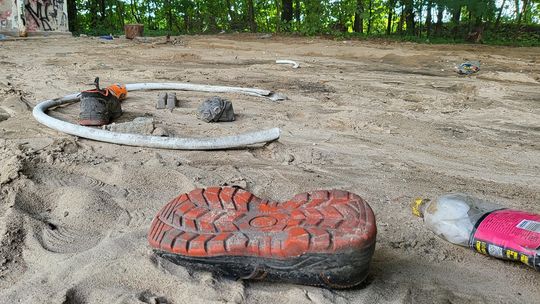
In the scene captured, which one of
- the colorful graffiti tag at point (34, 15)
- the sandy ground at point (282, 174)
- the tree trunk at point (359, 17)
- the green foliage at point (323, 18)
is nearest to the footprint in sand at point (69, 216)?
the sandy ground at point (282, 174)

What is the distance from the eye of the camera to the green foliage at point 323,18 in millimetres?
11008

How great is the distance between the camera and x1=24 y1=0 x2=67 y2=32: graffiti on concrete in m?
12.4

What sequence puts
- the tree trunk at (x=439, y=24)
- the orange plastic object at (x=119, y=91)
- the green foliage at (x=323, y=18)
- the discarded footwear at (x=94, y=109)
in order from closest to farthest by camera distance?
the discarded footwear at (x=94, y=109)
the orange plastic object at (x=119, y=91)
the green foliage at (x=323, y=18)
the tree trunk at (x=439, y=24)

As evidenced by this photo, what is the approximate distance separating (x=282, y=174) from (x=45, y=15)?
12872 mm

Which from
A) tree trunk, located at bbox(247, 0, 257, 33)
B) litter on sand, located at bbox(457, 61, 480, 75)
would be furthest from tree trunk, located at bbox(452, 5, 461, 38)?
tree trunk, located at bbox(247, 0, 257, 33)

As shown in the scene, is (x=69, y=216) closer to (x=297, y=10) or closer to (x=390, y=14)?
(x=390, y=14)

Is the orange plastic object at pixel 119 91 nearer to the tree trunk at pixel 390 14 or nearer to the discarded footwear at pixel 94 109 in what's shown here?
the discarded footwear at pixel 94 109

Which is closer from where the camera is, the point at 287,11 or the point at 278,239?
the point at 278,239

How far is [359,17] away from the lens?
1377cm

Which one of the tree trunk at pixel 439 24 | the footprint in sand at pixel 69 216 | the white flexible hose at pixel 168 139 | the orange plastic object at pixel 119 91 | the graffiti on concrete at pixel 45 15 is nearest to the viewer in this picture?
the footprint in sand at pixel 69 216

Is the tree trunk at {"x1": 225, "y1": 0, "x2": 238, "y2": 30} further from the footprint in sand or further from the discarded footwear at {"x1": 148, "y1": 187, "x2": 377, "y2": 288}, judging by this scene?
the discarded footwear at {"x1": 148, "y1": 187, "x2": 377, "y2": 288}

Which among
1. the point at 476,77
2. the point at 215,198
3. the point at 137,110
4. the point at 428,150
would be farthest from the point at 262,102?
A: the point at 476,77

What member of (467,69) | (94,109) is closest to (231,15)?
(467,69)

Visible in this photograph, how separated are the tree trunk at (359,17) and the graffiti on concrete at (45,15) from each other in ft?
28.3
